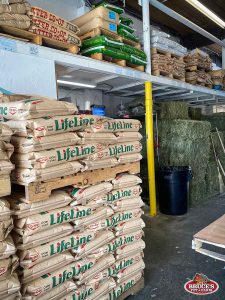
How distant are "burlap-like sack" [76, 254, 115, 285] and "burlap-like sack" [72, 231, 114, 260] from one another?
0.34 feet

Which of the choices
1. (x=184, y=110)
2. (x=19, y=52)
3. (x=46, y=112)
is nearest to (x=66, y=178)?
(x=46, y=112)

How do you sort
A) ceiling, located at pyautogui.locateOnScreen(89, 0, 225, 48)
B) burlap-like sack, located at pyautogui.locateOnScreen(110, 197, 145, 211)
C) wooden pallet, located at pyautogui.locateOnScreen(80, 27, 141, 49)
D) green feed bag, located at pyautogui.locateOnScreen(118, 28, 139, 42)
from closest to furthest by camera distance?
burlap-like sack, located at pyautogui.locateOnScreen(110, 197, 145, 211), wooden pallet, located at pyautogui.locateOnScreen(80, 27, 141, 49), green feed bag, located at pyautogui.locateOnScreen(118, 28, 139, 42), ceiling, located at pyautogui.locateOnScreen(89, 0, 225, 48)

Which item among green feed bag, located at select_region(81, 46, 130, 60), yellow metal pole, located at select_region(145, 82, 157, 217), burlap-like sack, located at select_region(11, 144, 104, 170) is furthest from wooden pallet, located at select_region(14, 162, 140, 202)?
yellow metal pole, located at select_region(145, 82, 157, 217)

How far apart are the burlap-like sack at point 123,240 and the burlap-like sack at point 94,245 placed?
7 centimetres

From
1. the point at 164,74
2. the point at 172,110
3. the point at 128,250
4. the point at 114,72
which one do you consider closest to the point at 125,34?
the point at 114,72

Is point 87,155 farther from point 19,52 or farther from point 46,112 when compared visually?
point 19,52

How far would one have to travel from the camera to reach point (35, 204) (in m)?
1.95

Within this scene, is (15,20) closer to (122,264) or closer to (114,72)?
(114,72)

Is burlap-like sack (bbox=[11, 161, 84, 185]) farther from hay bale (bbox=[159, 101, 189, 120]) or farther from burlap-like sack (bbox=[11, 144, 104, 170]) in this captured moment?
hay bale (bbox=[159, 101, 189, 120])

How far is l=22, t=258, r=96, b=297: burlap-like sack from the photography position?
185 centimetres

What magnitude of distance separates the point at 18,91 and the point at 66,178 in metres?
1.26

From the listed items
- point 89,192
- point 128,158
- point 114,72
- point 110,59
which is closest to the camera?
point 89,192

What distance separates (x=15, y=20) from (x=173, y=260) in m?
3.54

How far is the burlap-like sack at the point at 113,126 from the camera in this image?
7.88ft
